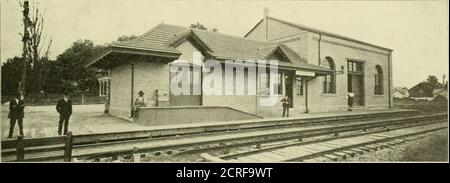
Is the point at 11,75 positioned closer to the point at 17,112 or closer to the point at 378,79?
the point at 17,112

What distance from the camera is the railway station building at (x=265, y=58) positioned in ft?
37.1

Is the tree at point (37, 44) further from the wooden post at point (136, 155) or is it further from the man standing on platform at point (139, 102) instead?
the wooden post at point (136, 155)

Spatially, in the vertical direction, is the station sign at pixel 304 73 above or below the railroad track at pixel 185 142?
above

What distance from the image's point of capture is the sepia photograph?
6184mm

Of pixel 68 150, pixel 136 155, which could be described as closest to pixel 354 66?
pixel 136 155

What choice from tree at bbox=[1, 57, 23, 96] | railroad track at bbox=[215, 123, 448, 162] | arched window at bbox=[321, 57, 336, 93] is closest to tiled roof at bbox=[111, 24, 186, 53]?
tree at bbox=[1, 57, 23, 96]

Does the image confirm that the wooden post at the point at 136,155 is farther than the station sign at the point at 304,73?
No

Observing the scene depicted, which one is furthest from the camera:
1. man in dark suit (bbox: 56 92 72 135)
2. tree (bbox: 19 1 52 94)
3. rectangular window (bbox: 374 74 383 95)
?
rectangular window (bbox: 374 74 383 95)

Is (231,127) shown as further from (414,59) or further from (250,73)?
(414,59)

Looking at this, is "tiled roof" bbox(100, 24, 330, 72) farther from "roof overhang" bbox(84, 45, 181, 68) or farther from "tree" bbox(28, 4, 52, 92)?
"tree" bbox(28, 4, 52, 92)

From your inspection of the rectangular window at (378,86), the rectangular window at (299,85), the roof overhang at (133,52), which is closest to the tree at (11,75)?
the roof overhang at (133,52)

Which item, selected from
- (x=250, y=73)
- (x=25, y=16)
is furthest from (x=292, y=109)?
(x=25, y=16)
